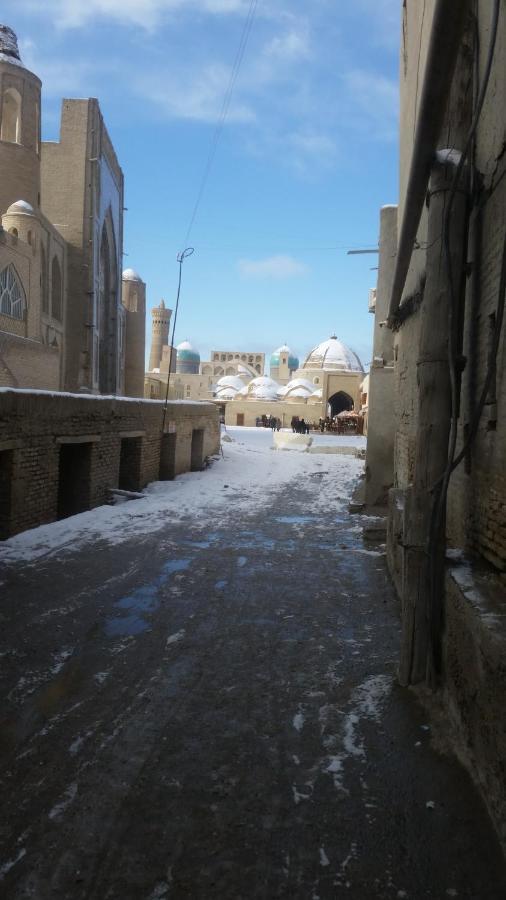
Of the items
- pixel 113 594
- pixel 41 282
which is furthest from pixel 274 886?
pixel 41 282

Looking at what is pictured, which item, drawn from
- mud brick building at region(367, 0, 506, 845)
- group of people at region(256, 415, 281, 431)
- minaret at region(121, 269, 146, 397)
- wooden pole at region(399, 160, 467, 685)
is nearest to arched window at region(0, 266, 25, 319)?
minaret at region(121, 269, 146, 397)

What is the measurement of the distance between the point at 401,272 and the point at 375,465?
170 inches

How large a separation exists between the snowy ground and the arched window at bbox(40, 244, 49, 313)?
899 centimetres

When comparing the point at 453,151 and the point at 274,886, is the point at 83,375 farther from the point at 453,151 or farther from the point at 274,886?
the point at 274,886

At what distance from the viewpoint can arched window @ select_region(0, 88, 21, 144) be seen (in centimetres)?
2803

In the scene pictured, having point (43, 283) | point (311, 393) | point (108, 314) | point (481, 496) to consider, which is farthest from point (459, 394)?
point (311, 393)

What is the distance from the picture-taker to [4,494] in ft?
25.5

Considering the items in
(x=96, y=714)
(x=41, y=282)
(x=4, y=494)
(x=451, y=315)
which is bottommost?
(x=96, y=714)

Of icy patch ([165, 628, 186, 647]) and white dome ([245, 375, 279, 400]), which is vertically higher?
white dome ([245, 375, 279, 400])

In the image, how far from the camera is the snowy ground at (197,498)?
8.07 metres

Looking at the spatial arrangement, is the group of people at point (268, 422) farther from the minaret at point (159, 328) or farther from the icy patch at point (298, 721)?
the icy patch at point (298, 721)

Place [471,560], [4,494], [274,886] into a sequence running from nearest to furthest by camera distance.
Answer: [274,886]
[471,560]
[4,494]

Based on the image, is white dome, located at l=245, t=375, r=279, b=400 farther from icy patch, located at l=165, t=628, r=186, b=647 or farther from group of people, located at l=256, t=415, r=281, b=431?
icy patch, located at l=165, t=628, r=186, b=647

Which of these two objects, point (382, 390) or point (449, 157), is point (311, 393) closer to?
point (382, 390)
